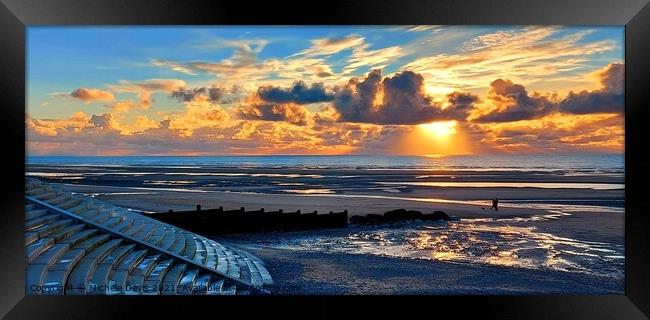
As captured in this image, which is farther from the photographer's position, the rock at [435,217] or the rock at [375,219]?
the rock at [435,217]

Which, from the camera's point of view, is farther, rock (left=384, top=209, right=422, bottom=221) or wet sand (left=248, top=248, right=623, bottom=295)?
rock (left=384, top=209, right=422, bottom=221)

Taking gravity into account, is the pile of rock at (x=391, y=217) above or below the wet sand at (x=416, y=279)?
above

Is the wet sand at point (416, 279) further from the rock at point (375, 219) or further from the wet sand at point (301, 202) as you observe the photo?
the wet sand at point (301, 202)

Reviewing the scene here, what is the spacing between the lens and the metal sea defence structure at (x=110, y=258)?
5707 mm

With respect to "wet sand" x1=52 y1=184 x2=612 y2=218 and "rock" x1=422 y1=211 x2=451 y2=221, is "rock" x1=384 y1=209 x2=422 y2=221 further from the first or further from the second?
"wet sand" x1=52 y1=184 x2=612 y2=218

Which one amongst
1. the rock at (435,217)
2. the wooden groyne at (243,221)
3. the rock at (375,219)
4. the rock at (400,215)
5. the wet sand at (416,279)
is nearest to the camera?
the wet sand at (416,279)

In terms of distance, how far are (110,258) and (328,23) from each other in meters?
4.42

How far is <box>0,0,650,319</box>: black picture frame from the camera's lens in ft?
18.7

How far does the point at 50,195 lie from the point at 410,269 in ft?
22.4

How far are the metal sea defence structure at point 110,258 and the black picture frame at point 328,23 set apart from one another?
0.24m

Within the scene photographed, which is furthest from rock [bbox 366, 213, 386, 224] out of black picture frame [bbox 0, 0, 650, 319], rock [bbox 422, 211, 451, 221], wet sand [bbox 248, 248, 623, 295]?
black picture frame [bbox 0, 0, 650, 319]

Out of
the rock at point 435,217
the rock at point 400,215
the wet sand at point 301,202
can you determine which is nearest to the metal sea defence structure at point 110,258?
the rock at point 400,215

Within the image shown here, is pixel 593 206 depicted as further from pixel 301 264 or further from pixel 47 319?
pixel 47 319

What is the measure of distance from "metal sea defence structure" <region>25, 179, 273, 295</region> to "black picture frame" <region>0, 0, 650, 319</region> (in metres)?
0.24
